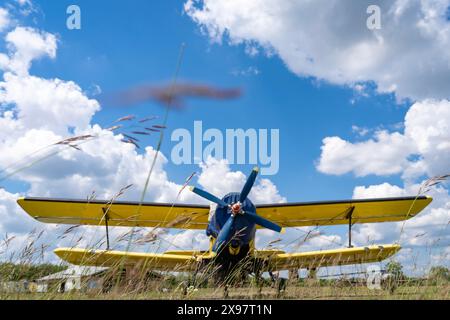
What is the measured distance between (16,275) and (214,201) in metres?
8.90

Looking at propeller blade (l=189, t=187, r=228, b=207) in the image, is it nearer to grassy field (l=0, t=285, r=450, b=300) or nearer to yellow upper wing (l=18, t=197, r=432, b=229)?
yellow upper wing (l=18, t=197, r=432, b=229)

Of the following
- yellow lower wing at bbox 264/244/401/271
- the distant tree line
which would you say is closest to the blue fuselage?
yellow lower wing at bbox 264/244/401/271

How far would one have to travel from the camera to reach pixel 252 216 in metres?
11.5

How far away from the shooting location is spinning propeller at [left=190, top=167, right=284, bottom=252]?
35.6ft

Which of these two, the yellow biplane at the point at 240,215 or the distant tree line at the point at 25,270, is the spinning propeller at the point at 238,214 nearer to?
the yellow biplane at the point at 240,215

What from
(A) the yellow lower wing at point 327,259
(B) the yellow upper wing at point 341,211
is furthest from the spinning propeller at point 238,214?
(B) the yellow upper wing at point 341,211

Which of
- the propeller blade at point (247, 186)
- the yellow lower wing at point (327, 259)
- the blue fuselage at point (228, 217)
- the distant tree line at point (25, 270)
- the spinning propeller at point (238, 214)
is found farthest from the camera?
the propeller blade at point (247, 186)

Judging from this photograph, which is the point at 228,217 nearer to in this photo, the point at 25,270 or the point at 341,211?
the point at 341,211

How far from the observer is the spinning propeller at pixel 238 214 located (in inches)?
428

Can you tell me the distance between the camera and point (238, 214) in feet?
37.0

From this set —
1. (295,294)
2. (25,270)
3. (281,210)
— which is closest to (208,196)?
(281,210)

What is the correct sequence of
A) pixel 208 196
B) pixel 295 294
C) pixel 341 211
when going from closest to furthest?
1. pixel 295 294
2. pixel 208 196
3. pixel 341 211
